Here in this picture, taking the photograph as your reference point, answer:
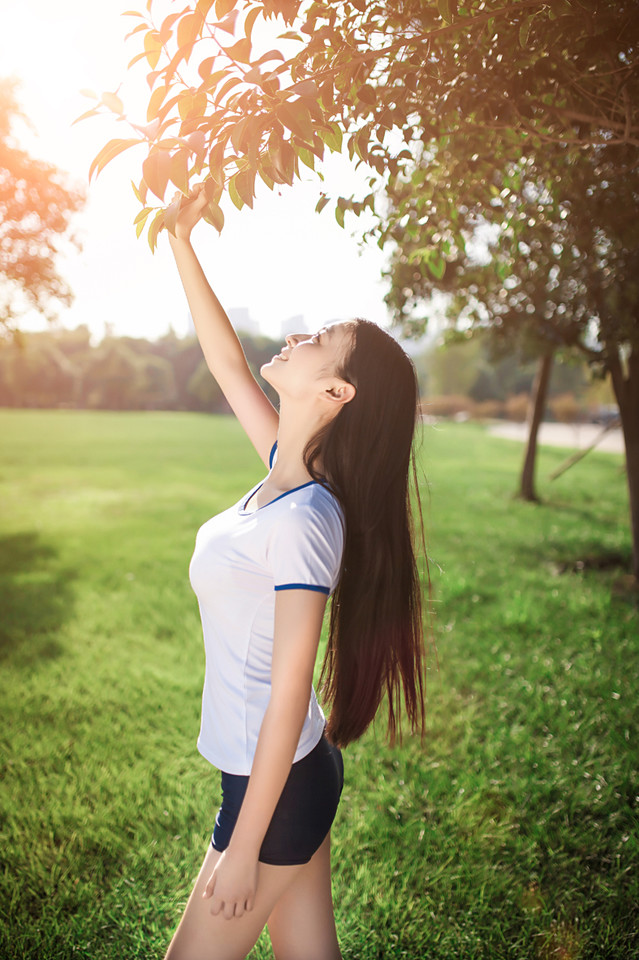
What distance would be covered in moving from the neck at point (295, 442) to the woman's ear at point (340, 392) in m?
0.07

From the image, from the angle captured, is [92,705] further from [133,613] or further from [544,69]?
[544,69]

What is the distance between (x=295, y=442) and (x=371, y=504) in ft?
0.96

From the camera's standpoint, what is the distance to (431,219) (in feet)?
10.1

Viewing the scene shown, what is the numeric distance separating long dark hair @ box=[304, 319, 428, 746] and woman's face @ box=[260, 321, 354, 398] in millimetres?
30

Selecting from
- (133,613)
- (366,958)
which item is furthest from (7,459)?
(366,958)

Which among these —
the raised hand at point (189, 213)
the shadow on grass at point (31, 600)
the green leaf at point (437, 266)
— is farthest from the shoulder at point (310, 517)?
the shadow on grass at point (31, 600)

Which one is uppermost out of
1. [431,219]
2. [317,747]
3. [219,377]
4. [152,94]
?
[431,219]

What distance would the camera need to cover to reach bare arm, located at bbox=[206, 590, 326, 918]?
1400 mm

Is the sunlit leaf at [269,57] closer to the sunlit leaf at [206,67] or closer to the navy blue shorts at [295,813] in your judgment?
the sunlit leaf at [206,67]

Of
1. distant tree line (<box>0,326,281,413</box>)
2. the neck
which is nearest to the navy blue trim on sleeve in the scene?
the neck

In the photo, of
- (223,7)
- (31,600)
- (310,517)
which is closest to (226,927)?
(310,517)

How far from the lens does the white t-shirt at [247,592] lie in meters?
1.47

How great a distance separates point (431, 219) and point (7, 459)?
20.5 meters

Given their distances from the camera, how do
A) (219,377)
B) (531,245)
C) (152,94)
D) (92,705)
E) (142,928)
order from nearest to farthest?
(152,94)
(219,377)
(142,928)
(92,705)
(531,245)
